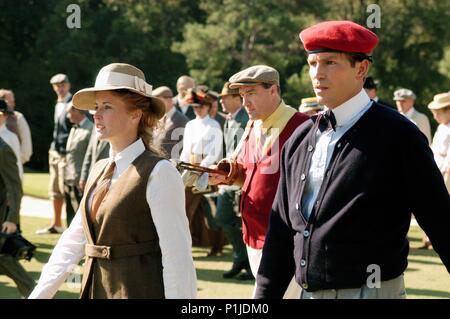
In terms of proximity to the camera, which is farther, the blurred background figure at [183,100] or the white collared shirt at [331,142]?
the blurred background figure at [183,100]

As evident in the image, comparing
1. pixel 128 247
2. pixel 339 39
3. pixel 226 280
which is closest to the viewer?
pixel 339 39

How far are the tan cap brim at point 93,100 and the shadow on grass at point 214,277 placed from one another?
216 inches

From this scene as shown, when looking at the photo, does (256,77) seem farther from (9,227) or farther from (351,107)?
(351,107)

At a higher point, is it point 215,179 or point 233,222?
point 215,179

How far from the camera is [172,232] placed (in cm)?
375

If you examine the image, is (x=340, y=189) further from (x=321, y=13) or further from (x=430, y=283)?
(x=321, y=13)

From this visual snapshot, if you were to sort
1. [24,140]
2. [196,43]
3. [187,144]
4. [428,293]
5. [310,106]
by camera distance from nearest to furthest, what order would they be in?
[428,293], [310,106], [187,144], [24,140], [196,43]

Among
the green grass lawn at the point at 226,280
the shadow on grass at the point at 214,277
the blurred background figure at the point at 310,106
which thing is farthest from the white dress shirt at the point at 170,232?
the blurred background figure at the point at 310,106

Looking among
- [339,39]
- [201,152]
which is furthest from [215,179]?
[201,152]

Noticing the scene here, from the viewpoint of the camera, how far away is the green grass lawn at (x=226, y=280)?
891cm

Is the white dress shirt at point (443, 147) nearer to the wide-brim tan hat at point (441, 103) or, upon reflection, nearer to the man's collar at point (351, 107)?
the wide-brim tan hat at point (441, 103)

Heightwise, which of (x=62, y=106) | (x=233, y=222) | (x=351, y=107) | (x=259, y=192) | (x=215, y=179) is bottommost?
(x=233, y=222)

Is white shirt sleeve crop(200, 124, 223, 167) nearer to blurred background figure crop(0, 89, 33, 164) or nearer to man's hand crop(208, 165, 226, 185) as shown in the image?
blurred background figure crop(0, 89, 33, 164)

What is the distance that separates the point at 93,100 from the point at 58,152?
9.27 m
